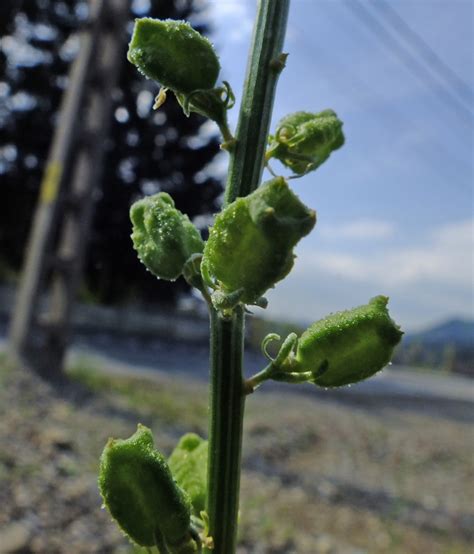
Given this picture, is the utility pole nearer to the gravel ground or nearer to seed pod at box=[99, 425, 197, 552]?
the gravel ground

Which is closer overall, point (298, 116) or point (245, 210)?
point (245, 210)

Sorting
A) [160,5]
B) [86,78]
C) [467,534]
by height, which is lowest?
[467,534]

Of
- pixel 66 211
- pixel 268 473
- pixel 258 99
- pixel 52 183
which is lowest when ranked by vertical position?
pixel 268 473

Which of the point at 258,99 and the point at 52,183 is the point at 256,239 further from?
the point at 52,183

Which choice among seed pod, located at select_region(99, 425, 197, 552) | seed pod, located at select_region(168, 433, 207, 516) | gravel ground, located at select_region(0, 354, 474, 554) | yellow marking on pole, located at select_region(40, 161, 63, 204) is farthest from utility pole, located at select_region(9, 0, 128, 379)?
seed pod, located at select_region(99, 425, 197, 552)

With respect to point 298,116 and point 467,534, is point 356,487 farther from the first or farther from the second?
point 298,116

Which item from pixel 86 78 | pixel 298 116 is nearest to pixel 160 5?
pixel 86 78

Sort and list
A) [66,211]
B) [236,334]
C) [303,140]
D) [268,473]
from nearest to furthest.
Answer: [236,334], [303,140], [268,473], [66,211]

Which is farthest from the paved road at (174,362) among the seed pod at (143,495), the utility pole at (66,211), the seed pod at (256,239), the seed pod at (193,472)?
the seed pod at (256,239)

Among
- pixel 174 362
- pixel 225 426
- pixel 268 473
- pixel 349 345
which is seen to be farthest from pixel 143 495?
pixel 174 362
